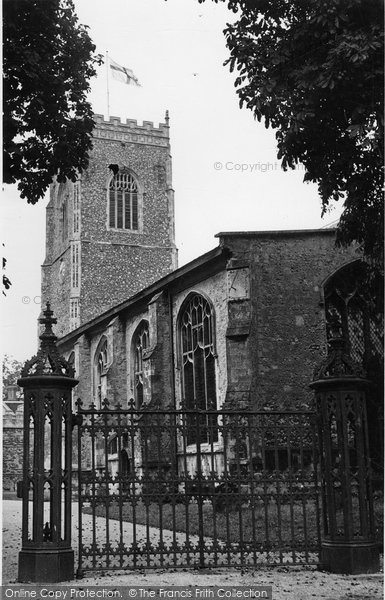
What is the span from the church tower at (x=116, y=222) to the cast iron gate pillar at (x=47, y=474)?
35513mm

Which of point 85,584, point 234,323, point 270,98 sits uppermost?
point 270,98

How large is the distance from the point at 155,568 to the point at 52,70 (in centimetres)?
719

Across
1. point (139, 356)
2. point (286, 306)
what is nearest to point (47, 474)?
point (286, 306)

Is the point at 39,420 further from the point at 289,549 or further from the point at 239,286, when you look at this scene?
the point at 239,286

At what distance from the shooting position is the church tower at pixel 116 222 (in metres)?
44.9

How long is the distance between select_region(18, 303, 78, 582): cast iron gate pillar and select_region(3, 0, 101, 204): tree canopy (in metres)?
3.42

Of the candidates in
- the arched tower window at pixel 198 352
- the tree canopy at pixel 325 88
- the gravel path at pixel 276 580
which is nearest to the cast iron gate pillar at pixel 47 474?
the gravel path at pixel 276 580

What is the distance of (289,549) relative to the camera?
9.62 meters

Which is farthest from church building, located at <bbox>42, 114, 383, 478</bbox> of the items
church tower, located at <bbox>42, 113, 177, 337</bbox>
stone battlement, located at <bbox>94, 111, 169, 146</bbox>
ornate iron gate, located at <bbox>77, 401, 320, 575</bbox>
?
stone battlement, located at <bbox>94, 111, 169, 146</bbox>

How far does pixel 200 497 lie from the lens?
916 centimetres

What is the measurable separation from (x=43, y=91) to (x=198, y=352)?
1278 cm

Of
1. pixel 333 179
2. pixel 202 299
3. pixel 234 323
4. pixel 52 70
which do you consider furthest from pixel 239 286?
pixel 52 70

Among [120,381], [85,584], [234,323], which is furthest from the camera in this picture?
[120,381]

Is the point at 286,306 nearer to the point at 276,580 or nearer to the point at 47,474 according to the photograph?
the point at 47,474
